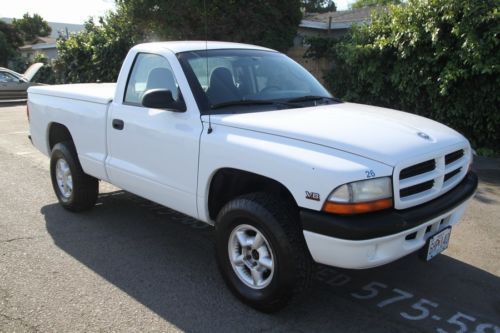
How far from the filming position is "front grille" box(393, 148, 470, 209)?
9.87ft

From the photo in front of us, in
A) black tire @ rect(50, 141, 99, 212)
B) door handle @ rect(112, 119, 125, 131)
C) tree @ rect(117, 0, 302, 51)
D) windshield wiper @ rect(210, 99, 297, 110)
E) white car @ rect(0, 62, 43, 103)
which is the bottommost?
white car @ rect(0, 62, 43, 103)

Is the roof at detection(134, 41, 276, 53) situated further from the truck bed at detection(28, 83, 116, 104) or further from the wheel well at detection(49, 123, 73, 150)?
the wheel well at detection(49, 123, 73, 150)

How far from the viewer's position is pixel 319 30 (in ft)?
64.3

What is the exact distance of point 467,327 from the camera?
10.8 feet

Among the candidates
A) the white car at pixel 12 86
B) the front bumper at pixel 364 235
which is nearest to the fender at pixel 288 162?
the front bumper at pixel 364 235

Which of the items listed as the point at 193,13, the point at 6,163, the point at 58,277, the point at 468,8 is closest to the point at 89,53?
the point at 193,13

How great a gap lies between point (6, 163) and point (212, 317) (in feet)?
20.4

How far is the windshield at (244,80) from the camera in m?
3.87

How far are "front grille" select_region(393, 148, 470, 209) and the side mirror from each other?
69.6 inches

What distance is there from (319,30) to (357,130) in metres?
17.3

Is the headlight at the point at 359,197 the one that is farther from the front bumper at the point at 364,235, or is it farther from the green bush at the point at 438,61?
the green bush at the point at 438,61

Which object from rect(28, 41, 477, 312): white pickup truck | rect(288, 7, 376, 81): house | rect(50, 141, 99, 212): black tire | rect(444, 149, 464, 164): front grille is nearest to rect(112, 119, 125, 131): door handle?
rect(28, 41, 477, 312): white pickup truck

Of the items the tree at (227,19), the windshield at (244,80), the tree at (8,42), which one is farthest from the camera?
the tree at (8,42)

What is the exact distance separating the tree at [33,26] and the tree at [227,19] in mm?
55899
